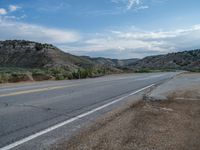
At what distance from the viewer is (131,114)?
29.8 feet

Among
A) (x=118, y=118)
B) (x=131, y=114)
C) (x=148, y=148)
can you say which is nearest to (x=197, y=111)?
(x=131, y=114)

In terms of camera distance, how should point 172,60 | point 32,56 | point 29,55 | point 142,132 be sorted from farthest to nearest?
point 172,60 → point 29,55 → point 32,56 → point 142,132

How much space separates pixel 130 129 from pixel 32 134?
219 cm

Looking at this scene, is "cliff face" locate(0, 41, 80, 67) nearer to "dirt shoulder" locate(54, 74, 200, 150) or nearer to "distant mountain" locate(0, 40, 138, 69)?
"distant mountain" locate(0, 40, 138, 69)

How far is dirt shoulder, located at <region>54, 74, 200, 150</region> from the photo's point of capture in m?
5.69

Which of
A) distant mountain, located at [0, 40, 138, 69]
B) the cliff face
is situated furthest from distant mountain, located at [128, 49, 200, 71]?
the cliff face

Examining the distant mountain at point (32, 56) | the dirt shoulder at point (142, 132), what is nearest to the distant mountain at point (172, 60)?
the distant mountain at point (32, 56)

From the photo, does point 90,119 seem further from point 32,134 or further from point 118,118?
point 32,134

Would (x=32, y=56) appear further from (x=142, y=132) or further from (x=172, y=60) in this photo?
(x=142, y=132)

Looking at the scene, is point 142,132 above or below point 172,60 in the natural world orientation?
above

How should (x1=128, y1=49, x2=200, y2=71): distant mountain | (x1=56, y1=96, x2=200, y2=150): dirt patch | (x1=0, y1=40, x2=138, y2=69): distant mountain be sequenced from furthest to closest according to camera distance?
(x1=128, y1=49, x2=200, y2=71): distant mountain → (x1=0, y1=40, x2=138, y2=69): distant mountain → (x1=56, y1=96, x2=200, y2=150): dirt patch

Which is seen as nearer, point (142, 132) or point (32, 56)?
point (142, 132)

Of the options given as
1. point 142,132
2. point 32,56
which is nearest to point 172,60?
point 32,56

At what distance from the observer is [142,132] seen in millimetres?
6664
